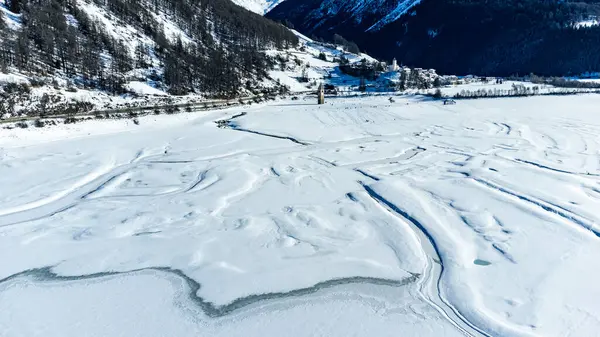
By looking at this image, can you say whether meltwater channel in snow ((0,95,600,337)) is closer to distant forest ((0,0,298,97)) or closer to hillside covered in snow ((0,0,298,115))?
hillside covered in snow ((0,0,298,115))

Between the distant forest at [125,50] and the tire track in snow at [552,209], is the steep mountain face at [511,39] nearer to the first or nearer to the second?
the distant forest at [125,50]

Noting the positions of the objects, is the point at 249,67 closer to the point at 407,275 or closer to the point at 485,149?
the point at 485,149

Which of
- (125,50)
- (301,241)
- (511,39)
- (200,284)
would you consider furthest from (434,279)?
(511,39)

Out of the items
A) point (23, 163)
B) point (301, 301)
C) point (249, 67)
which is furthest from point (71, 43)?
point (301, 301)

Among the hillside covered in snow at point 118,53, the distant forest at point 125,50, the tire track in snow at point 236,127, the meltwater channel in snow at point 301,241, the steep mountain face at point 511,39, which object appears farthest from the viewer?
the steep mountain face at point 511,39

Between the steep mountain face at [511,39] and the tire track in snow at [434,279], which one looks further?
the steep mountain face at [511,39]

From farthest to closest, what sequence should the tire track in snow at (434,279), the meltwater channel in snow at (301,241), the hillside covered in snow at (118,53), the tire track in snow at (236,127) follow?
the hillside covered in snow at (118,53) < the tire track in snow at (236,127) < the meltwater channel in snow at (301,241) < the tire track in snow at (434,279)

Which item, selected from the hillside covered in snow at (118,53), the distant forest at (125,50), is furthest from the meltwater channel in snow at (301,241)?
the distant forest at (125,50)
